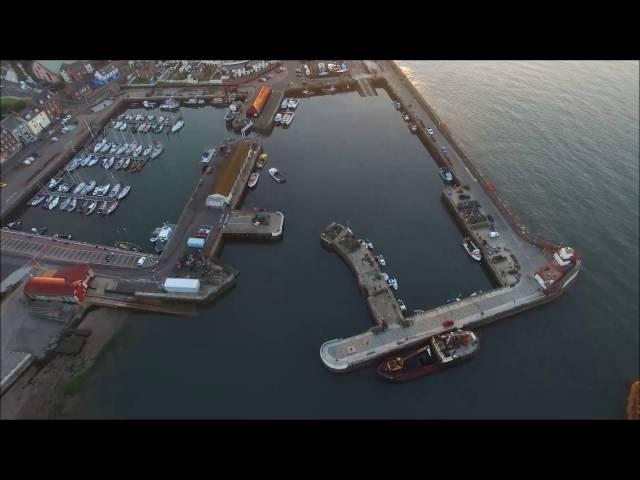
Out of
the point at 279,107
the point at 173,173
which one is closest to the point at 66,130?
the point at 173,173

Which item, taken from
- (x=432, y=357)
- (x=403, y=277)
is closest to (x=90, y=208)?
(x=403, y=277)

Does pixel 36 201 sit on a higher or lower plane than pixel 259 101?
lower

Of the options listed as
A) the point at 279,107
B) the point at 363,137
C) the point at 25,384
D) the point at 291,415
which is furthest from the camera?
the point at 279,107

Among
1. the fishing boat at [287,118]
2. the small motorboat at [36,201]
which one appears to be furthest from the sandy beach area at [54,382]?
the fishing boat at [287,118]

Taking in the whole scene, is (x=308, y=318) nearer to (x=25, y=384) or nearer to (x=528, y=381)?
(x=528, y=381)

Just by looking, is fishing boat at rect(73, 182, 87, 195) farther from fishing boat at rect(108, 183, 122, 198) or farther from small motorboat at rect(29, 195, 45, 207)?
fishing boat at rect(108, 183, 122, 198)

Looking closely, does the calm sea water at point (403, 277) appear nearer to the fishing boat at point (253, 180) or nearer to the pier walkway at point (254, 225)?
the fishing boat at point (253, 180)

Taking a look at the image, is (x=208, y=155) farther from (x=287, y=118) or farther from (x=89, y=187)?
(x=89, y=187)
